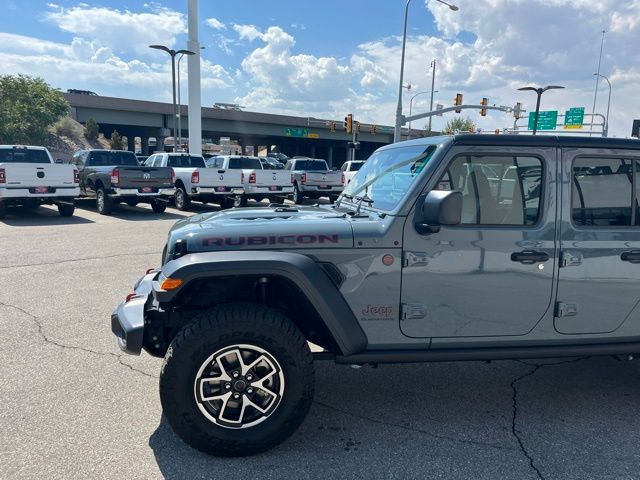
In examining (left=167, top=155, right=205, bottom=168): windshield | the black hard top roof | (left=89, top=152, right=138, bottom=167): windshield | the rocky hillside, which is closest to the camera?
the black hard top roof

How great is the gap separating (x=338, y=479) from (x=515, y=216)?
6.23ft

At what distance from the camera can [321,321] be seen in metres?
2.90

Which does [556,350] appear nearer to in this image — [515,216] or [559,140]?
[515,216]

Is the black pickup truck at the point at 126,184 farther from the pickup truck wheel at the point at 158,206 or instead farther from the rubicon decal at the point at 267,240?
the rubicon decal at the point at 267,240

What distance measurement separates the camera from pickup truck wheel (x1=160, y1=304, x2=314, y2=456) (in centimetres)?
263

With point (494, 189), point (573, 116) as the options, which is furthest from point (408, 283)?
point (573, 116)

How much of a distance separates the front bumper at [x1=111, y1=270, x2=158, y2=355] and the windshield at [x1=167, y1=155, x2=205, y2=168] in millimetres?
13784

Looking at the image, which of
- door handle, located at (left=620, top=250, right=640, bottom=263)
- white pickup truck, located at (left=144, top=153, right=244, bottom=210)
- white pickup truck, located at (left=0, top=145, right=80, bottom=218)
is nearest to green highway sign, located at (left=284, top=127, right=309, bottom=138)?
white pickup truck, located at (left=144, top=153, right=244, bottom=210)

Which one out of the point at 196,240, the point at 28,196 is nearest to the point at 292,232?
the point at 196,240

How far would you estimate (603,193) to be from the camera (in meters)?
3.12

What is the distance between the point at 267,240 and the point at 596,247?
208cm

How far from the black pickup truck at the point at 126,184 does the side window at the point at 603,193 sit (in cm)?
1241

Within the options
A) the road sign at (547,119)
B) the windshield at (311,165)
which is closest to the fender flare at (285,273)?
the windshield at (311,165)

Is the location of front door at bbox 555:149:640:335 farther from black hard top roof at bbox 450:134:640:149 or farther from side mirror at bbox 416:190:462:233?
side mirror at bbox 416:190:462:233
